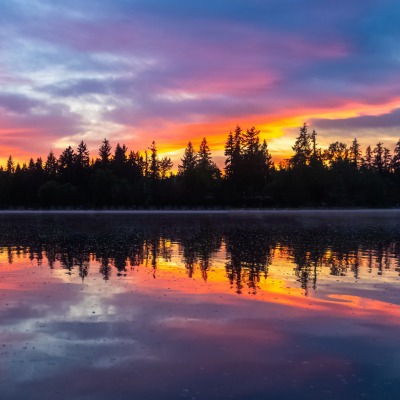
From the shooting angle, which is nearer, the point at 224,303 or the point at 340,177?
the point at 224,303

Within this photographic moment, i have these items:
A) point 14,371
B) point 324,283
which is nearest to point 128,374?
point 14,371

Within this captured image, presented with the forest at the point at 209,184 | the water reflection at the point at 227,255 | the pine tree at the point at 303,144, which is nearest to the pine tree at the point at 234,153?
the forest at the point at 209,184

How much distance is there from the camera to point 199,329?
11188 millimetres

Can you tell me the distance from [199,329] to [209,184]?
97900mm

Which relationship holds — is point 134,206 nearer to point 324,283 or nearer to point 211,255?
point 211,255

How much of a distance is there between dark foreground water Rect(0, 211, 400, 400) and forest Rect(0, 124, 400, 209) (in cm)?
7940

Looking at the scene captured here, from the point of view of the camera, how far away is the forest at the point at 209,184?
3969 inches

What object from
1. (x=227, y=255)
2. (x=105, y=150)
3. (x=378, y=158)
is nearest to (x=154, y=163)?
(x=105, y=150)

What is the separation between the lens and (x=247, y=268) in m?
19.8

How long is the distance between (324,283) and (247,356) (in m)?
7.99

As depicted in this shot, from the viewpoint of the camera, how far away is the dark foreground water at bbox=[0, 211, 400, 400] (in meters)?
8.14

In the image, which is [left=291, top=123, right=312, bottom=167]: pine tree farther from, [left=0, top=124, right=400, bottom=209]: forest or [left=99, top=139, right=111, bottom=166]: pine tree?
[left=99, top=139, right=111, bottom=166]: pine tree

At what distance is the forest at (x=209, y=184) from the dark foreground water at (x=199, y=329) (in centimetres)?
7940

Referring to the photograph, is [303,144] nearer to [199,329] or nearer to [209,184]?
[209,184]
